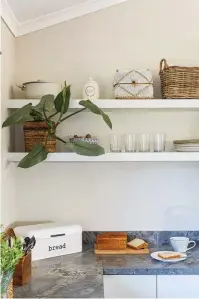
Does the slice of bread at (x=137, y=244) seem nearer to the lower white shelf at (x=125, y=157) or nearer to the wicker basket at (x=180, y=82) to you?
the lower white shelf at (x=125, y=157)

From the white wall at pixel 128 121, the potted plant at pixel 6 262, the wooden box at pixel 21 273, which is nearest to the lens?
the potted plant at pixel 6 262

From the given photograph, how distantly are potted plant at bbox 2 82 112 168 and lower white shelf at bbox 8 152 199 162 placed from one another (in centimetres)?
8

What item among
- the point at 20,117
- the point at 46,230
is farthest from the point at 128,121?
the point at 46,230

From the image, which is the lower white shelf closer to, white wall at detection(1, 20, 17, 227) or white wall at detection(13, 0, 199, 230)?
white wall at detection(1, 20, 17, 227)

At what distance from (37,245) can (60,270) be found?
0.29 meters

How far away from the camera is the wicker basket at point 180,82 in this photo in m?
2.73

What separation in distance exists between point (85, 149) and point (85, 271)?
0.73 meters

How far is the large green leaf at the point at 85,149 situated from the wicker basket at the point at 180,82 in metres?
0.63

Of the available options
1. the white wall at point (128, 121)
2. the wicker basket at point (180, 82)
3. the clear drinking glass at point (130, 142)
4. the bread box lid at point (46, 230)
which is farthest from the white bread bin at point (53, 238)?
the wicker basket at point (180, 82)

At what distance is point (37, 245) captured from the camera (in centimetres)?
260

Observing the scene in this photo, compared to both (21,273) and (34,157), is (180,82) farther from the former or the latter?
(21,273)

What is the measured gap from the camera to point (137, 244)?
2.83 meters

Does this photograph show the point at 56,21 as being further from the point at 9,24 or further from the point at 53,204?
the point at 53,204

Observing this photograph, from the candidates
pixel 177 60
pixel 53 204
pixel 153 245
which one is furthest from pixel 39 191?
pixel 177 60
